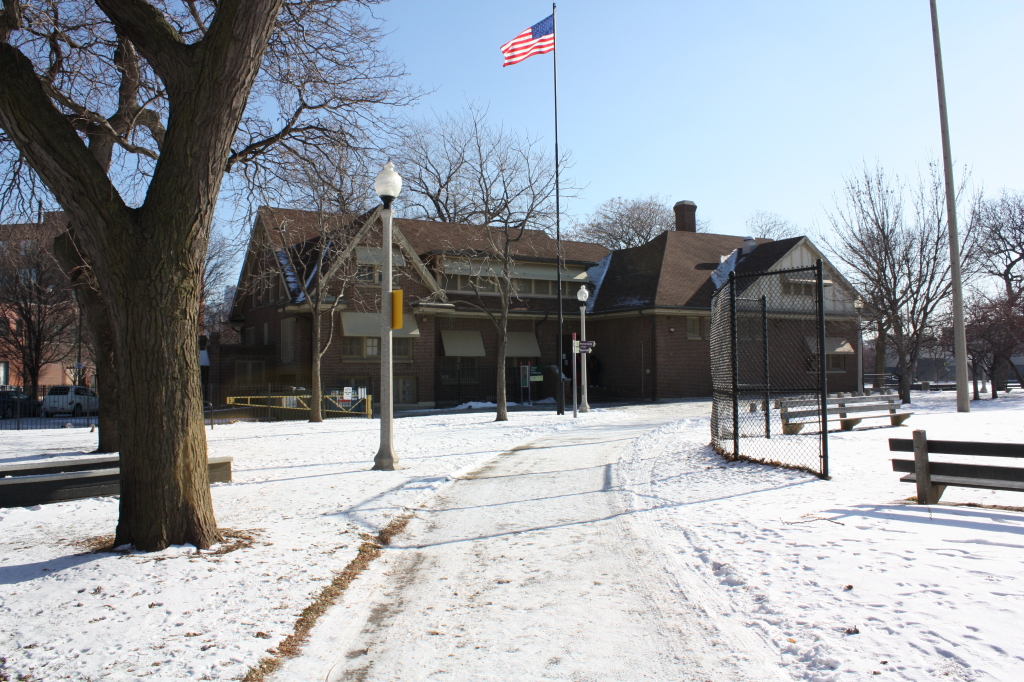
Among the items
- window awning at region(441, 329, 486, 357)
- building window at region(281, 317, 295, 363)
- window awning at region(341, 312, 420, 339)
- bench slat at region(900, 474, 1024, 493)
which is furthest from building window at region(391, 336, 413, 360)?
bench slat at region(900, 474, 1024, 493)

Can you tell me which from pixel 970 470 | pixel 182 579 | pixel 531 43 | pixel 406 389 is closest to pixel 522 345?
pixel 406 389

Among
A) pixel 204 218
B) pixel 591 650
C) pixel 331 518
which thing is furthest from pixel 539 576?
pixel 204 218

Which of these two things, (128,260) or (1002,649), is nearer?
(1002,649)

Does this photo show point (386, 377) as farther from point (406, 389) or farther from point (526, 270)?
point (526, 270)

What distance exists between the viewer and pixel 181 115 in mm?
5953

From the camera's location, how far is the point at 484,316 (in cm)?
3198

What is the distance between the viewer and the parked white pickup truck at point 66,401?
3075 cm

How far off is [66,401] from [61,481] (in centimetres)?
2796

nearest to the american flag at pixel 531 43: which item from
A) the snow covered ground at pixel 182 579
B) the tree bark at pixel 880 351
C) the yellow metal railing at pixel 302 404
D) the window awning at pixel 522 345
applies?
the yellow metal railing at pixel 302 404

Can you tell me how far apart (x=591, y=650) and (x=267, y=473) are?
311 inches

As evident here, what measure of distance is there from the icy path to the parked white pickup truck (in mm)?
29867

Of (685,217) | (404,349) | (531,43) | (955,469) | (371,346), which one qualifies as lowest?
(955,469)

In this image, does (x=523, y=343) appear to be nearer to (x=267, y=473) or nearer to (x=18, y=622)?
(x=267, y=473)

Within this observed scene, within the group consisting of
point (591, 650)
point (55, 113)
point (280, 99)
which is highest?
point (280, 99)
